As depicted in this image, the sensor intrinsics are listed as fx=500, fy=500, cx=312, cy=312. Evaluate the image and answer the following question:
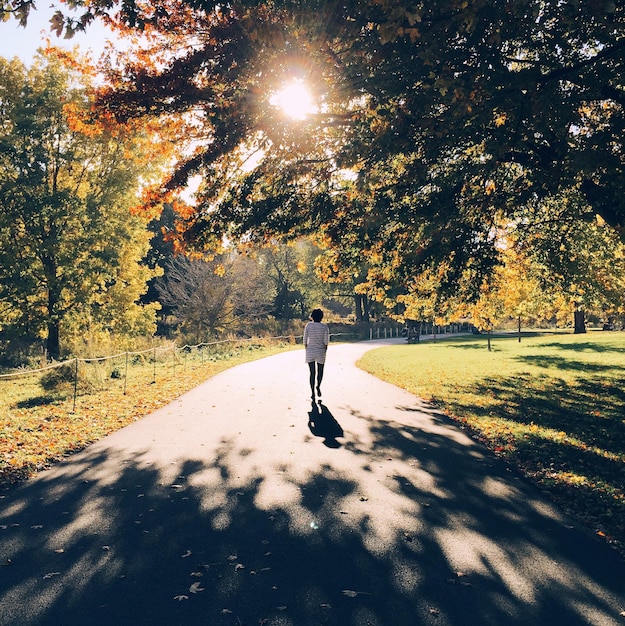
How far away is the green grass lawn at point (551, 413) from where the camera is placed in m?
5.95

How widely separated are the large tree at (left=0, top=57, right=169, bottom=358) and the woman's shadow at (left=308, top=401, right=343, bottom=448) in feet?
43.0

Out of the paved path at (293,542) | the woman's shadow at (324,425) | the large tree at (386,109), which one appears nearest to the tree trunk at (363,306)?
the large tree at (386,109)

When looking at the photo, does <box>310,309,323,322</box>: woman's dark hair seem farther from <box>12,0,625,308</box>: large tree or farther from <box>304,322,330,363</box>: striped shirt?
<box>12,0,625,308</box>: large tree

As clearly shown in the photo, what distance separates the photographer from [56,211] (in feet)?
64.1

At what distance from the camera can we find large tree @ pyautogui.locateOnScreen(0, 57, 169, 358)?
65.8 ft

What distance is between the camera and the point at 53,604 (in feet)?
10.8

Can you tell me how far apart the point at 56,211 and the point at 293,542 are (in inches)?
753

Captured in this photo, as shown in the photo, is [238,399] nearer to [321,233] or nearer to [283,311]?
[321,233]

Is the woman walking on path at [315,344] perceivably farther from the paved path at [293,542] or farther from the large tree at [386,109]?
the paved path at [293,542]

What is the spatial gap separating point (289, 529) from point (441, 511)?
158 centimetres

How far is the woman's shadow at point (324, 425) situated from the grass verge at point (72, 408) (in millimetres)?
3472

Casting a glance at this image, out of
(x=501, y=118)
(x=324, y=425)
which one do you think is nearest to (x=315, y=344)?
(x=324, y=425)

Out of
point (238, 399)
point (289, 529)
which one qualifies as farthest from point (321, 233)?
point (289, 529)

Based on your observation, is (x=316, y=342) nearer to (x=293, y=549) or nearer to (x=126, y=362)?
(x=126, y=362)
